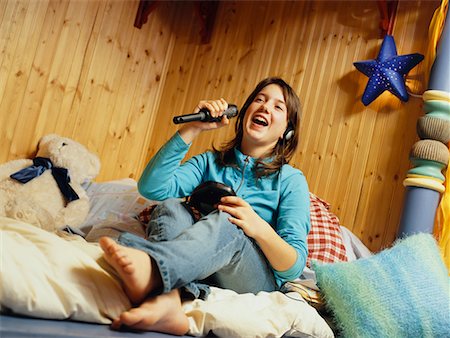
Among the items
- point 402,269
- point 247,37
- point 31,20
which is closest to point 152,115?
point 247,37

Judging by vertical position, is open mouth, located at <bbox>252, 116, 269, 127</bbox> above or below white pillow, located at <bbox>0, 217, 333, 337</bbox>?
above

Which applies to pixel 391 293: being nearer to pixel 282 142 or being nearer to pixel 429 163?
pixel 282 142

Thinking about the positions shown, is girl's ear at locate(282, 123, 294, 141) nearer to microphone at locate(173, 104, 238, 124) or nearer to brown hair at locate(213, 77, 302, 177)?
brown hair at locate(213, 77, 302, 177)

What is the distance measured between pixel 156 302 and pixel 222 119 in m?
0.61

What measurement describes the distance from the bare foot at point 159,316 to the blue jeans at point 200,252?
3 centimetres

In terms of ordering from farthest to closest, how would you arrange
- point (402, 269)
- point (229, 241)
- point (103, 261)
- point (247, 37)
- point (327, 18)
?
point (247, 37)
point (327, 18)
point (402, 269)
point (229, 241)
point (103, 261)

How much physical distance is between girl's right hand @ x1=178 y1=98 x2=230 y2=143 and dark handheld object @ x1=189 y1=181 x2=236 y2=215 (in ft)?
0.53

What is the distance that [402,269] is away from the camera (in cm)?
123

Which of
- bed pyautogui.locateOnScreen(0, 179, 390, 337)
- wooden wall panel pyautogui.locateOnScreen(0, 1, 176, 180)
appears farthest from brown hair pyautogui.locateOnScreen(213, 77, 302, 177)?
wooden wall panel pyautogui.locateOnScreen(0, 1, 176, 180)

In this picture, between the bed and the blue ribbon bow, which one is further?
the blue ribbon bow

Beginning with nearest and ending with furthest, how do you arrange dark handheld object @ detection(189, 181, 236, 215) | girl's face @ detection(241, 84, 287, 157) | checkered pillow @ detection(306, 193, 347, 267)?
1. dark handheld object @ detection(189, 181, 236, 215)
2. girl's face @ detection(241, 84, 287, 157)
3. checkered pillow @ detection(306, 193, 347, 267)

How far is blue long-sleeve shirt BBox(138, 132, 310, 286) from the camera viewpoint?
1239 mm

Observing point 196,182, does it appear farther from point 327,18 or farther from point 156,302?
point 327,18

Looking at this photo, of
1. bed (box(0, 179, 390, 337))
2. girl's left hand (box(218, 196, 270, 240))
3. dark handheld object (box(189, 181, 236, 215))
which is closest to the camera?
bed (box(0, 179, 390, 337))
